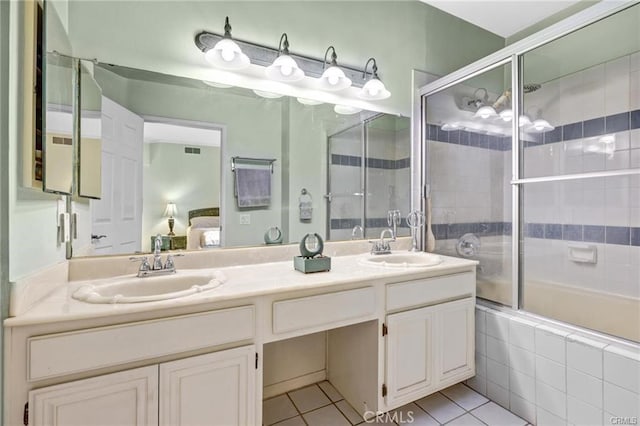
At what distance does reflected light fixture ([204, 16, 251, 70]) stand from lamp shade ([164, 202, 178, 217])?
78cm

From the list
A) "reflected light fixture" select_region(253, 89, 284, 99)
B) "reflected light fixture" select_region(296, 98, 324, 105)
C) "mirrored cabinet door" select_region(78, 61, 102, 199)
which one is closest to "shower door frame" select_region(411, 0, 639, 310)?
"reflected light fixture" select_region(296, 98, 324, 105)

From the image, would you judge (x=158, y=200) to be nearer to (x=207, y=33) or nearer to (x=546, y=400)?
(x=207, y=33)

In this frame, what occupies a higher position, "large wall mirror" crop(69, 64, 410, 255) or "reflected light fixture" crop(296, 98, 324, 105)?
"reflected light fixture" crop(296, 98, 324, 105)

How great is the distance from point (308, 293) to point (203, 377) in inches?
19.1

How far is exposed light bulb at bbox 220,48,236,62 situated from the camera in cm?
157

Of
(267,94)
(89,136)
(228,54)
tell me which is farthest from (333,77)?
(89,136)

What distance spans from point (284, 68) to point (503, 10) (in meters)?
1.92

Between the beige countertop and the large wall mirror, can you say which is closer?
the beige countertop

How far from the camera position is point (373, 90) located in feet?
6.74

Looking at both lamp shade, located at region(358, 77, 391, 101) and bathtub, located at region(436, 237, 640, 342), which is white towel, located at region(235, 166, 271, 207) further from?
bathtub, located at region(436, 237, 640, 342)

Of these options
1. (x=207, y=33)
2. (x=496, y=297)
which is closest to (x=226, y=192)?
(x=207, y=33)

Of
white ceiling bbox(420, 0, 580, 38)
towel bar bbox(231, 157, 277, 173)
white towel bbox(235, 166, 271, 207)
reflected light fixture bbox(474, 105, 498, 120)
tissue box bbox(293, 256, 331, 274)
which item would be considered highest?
white ceiling bbox(420, 0, 580, 38)

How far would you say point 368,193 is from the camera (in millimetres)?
2119

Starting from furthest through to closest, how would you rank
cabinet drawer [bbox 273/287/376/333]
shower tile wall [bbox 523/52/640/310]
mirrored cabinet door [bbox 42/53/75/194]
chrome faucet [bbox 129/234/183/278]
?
1. shower tile wall [bbox 523/52/640/310]
2. chrome faucet [bbox 129/234/183/278]
3. cabinet drawer [bbox 273/287/376/333]
4. mirrored cabinet door [bbox 42/53/75/194]
